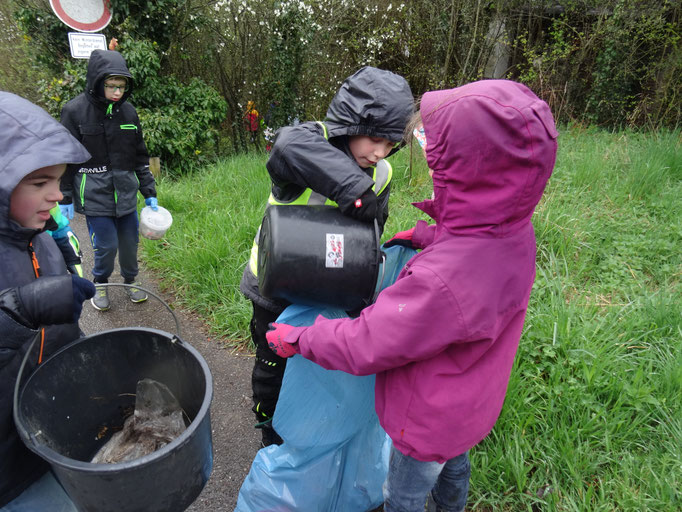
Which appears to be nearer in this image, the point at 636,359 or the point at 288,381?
the point at 288,381

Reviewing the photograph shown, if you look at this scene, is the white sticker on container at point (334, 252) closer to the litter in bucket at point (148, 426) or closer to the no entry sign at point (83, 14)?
the litter in bucket at point (148, 426)

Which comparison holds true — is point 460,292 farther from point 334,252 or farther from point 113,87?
point 113,87

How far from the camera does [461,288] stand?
1.05 metres

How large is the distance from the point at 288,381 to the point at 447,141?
3.25 feet

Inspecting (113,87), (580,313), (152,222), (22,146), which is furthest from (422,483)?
(113,87)

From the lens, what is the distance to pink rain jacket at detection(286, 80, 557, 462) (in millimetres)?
995

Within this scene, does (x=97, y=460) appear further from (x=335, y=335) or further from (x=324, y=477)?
(x=335, y=335)

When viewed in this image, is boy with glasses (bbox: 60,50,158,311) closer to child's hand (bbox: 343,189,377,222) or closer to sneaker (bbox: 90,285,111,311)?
sneaker (bbox: 90,285,111,311)

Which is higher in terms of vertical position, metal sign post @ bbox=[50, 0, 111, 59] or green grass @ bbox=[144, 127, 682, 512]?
metal sign post @ bbox=[50, 0, 111, 59]

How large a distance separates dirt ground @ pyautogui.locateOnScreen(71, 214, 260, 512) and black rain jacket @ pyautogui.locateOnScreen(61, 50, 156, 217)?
0.79m

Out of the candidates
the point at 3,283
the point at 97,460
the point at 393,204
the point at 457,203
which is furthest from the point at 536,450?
the point at 393,204

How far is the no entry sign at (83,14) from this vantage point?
408 centimetres

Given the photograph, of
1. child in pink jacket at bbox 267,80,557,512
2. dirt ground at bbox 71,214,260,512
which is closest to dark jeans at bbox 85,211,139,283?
dirt ground at bbox 71,214,260,512

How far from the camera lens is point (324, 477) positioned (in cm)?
160
